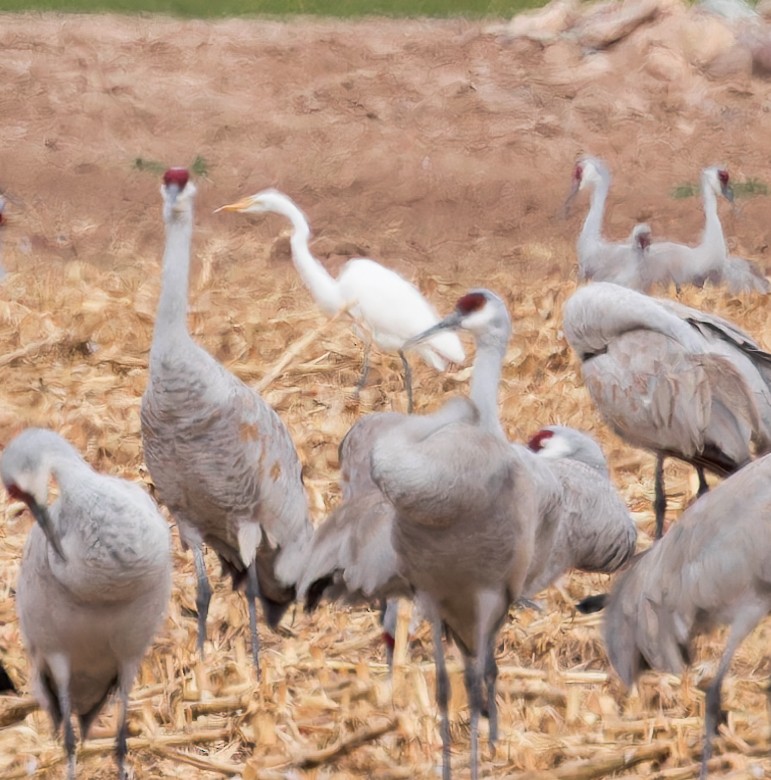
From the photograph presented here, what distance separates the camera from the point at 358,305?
7.28 meters

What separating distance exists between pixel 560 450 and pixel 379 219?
7.96 m

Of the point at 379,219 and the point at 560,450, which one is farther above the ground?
the point at 379,219

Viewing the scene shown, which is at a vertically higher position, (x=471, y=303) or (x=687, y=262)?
(x=687, y=262)

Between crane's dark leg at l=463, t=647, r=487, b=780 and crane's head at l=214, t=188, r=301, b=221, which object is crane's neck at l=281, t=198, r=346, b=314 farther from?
crane's dark leg at l=463, t=647, r=487, b=780

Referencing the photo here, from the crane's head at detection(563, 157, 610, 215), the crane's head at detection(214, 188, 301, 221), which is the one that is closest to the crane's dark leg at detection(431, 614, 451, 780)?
the crane's head at detection(214, 188, 301, 221)

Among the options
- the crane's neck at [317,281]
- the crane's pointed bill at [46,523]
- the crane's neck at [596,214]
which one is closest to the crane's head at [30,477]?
the crane's pointed bill at [46,523]

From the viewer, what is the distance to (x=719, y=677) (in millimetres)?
3953

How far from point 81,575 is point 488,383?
105cm

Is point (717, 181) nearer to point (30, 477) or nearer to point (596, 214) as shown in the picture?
point (596, 214)

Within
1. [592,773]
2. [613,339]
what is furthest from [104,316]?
[592,773]

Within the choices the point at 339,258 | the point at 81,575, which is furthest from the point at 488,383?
the point at 339,258

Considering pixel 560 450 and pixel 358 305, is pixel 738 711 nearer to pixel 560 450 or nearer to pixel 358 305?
pixel 560 450

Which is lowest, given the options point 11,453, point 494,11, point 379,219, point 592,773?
point 592,773

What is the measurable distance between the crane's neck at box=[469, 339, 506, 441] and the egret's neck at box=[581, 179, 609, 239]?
233 inches
